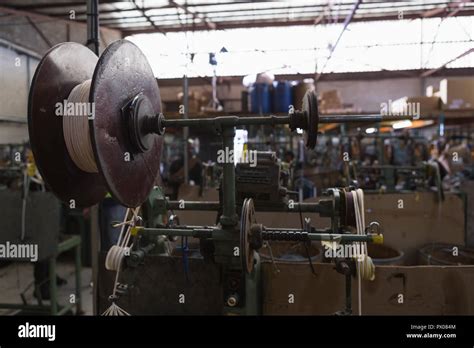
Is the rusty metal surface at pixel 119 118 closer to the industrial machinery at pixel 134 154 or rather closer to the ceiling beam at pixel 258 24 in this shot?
the industrial machinery at pixel 134 154

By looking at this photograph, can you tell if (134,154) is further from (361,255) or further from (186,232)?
(361,255)

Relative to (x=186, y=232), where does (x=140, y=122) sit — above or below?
above

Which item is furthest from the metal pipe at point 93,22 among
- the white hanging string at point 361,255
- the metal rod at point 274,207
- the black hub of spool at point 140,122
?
the white hanging string at point 361,255

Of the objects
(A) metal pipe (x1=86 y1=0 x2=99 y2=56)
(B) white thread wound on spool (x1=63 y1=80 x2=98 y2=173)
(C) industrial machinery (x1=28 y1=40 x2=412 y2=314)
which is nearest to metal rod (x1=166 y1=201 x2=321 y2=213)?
(C) industrial machinery (x1=28 y1=40 x2=412 y2=314)

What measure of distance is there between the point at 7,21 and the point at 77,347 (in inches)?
236

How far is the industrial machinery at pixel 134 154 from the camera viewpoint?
113 centimetres

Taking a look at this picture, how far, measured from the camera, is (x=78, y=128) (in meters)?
1.25

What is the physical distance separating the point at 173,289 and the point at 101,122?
42.8 inches

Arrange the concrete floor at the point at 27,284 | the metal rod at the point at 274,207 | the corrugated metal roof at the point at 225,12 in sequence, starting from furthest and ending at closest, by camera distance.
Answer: the corrugated metal roof at the point at 225,12 → the concrete floor at the point at 27,284 → the metal rod at the point at 274,207

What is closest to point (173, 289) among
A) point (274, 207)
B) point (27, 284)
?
point (274, 207)

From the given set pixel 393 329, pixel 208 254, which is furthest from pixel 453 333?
pixel 208 254

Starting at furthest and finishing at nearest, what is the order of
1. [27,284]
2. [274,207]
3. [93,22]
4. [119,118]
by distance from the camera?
1. [27,284]
2. [93,22]
3. [274,207]
4. [119,118]

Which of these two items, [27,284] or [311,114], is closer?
[311,114]

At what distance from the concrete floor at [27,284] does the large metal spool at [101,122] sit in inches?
87.0
